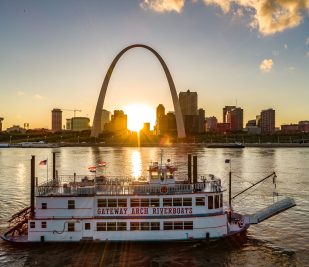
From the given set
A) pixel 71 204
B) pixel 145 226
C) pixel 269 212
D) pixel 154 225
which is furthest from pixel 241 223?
pixel 71 204

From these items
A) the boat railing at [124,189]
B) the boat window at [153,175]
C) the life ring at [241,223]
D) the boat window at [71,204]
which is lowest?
the life ring at [241,223]

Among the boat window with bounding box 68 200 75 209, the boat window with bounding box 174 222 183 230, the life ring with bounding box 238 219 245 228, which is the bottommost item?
the life ring with bounding box 238 219 245 228

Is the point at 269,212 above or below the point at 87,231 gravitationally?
above

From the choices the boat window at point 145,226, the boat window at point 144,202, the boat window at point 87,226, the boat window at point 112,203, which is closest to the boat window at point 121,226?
the boat window at point 145,226

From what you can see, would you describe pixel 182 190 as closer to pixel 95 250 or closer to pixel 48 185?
pixel 95 250

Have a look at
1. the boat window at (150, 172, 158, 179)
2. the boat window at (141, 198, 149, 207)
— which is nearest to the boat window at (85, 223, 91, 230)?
the boat window at (141, 198, 149, 207)

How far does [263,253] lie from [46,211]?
680 inches

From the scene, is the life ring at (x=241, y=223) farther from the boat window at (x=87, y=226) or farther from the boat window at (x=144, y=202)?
the boat window at (x=87, y=226)

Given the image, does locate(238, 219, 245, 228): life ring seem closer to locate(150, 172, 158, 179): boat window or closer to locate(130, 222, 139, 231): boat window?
locate(150, 172, 158, 179): boat window

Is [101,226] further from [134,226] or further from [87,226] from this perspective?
[134,226]

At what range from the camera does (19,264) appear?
27.2 meters

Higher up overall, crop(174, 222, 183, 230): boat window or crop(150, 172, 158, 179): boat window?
crop(150, 172, 158, 179): boat window

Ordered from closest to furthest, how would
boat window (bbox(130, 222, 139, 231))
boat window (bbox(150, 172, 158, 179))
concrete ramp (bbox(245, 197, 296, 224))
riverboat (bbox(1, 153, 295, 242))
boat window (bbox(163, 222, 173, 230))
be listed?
riverboat (bbox(1, 153, 295, 242)), boat window (bbox(130, 222, 139, 231)), boat window (bbox(163, 222, 173, 230)), boat window (bbox(150, 172, 158, 179)), concrete ramp (bbox(245, 197, 296, 224))

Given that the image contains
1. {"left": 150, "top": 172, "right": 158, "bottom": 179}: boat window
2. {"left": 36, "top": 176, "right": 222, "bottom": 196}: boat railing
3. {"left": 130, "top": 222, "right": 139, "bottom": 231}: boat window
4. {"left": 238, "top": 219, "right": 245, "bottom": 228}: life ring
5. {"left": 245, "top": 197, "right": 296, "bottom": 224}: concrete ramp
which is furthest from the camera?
{"left": 245, "top": 197, "right": 296, "bottom": 224}: concrete ramp
